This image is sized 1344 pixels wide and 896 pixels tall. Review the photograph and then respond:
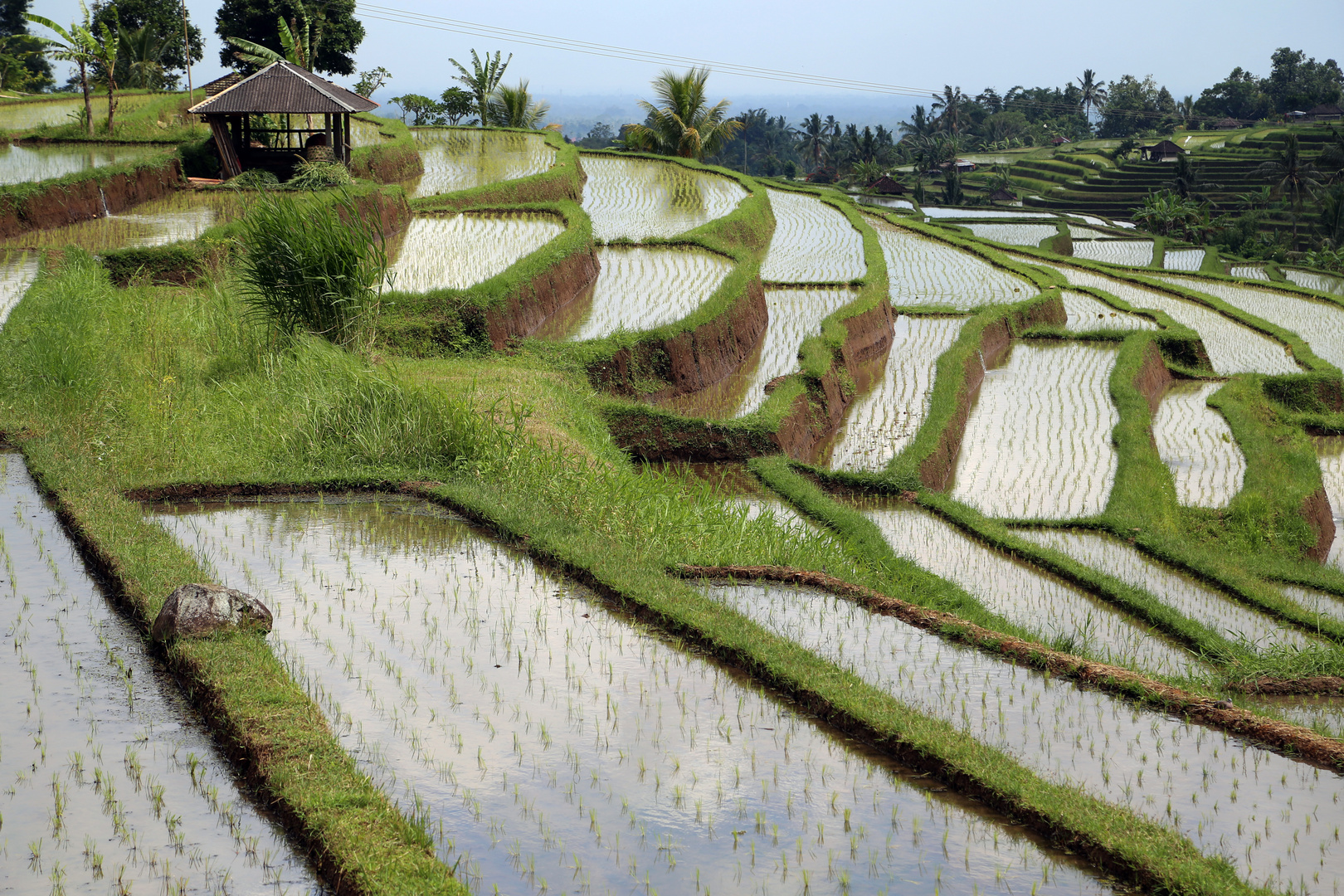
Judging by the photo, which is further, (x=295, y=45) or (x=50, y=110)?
(x=295, y=45)

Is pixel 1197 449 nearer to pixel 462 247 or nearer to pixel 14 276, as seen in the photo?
pixel 462 247

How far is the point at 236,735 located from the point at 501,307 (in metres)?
5.88

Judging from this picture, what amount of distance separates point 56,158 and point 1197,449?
13.7m

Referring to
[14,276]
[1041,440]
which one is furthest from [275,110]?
[1041,440]

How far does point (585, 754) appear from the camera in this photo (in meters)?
3.17

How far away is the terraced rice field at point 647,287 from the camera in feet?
31.5

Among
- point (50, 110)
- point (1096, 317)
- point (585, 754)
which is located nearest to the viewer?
point (585, 754)

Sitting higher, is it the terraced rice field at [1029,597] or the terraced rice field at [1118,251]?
the terraced rice field at [1118,251]

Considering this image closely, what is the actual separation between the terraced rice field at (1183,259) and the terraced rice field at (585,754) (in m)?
23.5

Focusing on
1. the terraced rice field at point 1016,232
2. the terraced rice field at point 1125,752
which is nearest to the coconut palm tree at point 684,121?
→ the terraced rice field at point 1016,232

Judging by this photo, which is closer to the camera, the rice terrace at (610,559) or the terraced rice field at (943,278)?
the rice terrace at (610,559)

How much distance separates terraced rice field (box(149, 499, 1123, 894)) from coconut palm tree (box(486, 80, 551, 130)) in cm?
2272

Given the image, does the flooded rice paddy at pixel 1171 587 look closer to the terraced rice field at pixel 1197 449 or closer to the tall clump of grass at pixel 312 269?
the terraced rice field at pixel 1197 449

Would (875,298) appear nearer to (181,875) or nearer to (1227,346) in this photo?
(1227,346)
